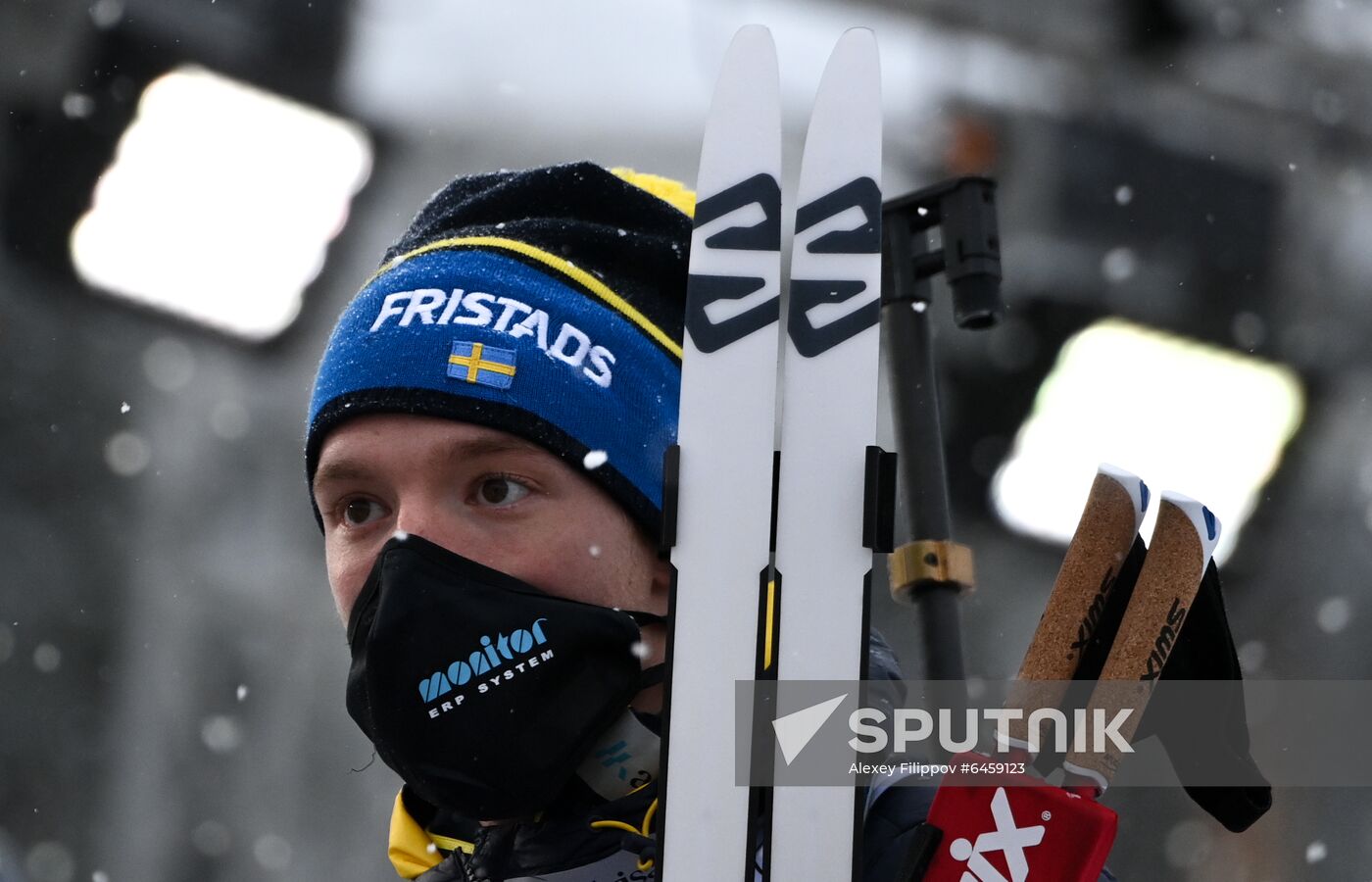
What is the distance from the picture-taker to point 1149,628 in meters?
1.68

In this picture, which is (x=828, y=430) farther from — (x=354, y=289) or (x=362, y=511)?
(x=354, y=289)

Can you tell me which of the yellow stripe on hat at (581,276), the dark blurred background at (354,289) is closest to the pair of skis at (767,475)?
the yellow stripe on hat at (581,276)

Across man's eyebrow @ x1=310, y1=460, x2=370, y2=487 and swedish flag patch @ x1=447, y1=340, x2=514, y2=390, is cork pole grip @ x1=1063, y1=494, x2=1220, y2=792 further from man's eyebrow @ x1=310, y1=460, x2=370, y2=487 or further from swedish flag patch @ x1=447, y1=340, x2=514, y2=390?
man's eyebrow @ x1=310, y1=460, x2=370, y2=487

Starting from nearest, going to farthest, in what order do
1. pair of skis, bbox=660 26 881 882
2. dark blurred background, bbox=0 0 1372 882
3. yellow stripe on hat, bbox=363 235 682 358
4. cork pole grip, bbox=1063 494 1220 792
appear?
cork pole grip, bbox=1063 494 1220 792, pair of skis, bbox=660 26 881 882, yellow stripe on hat, bbox=363 235 682 358, dark blurred background, bbox=0 0 1372 882

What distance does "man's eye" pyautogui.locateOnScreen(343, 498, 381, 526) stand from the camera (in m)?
2.04

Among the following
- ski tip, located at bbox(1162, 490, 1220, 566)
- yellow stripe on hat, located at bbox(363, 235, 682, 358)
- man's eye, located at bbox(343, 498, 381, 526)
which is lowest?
ski tip, located at bbox(1162, 490, 1220, 566)

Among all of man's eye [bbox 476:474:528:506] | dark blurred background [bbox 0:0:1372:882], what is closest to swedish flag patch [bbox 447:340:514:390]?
man's eye [bbox 476:474:528:506]

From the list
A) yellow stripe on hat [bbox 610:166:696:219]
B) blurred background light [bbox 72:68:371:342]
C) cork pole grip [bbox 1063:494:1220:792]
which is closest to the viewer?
cork pole grip [bbox 1063:494:1220:792]

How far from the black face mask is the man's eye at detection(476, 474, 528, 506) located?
110 millimetres

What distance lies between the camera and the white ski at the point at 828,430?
177 cm

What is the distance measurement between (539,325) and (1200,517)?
0.92m

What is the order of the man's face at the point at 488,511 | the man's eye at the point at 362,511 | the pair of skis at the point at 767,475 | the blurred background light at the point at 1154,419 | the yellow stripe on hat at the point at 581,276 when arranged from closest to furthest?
1. the pair of skis at the point at 767,475
2. the man's face at the point at 488,511
3. the man's eye at the point at 362,511
4. the yellow stripe on hat at the point at 581,276
5. the blurred background light at the point at 1154,419

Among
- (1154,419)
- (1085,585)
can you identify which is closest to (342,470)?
(1085,585)

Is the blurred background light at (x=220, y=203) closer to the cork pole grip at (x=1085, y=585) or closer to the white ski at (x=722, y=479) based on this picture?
the white ski at (x=722, y=479)
